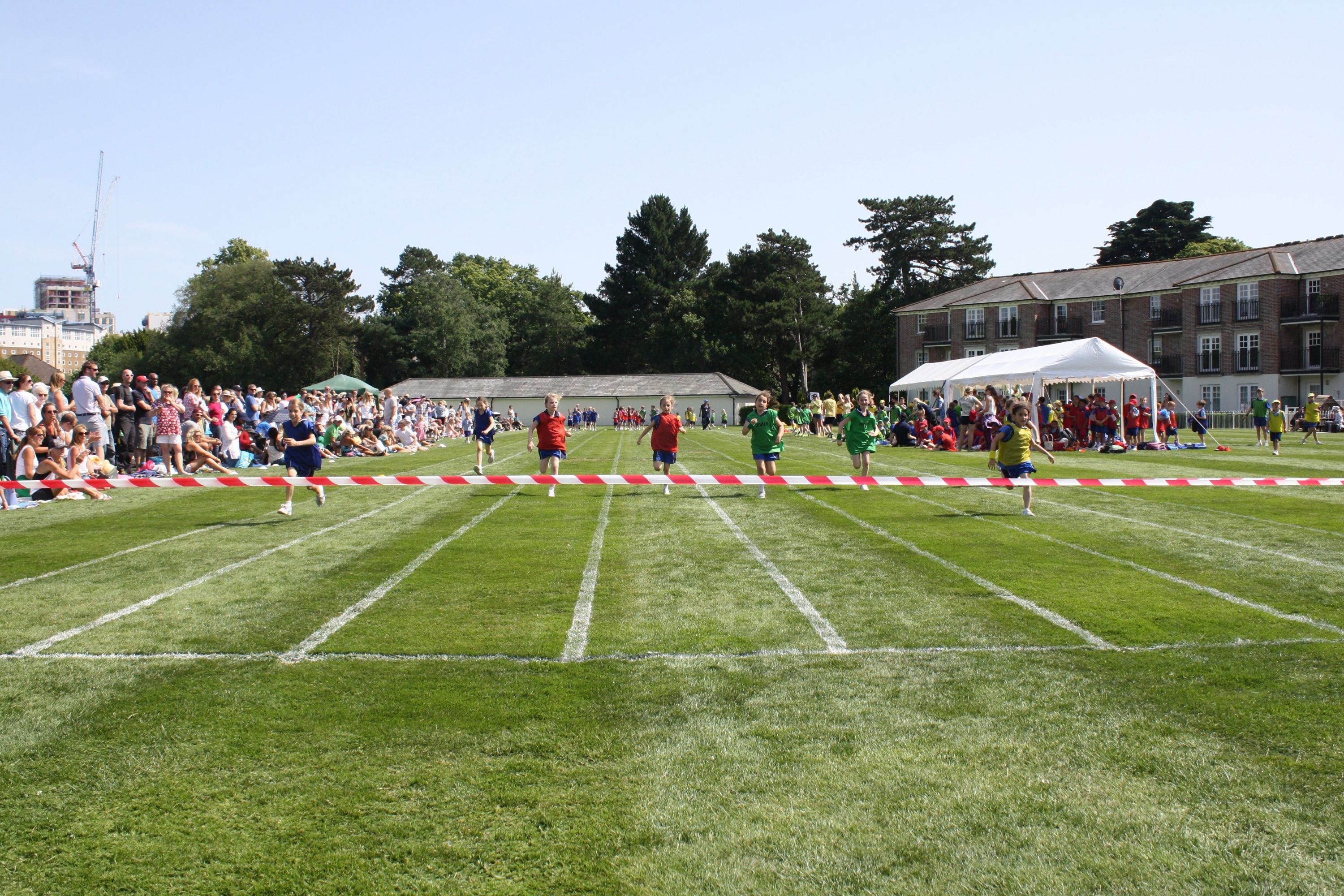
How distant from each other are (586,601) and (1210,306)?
6608 cm

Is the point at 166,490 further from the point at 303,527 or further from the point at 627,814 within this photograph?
the point at 627,814

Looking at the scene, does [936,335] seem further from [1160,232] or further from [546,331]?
[546,331]

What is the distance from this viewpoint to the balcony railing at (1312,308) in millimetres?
58438

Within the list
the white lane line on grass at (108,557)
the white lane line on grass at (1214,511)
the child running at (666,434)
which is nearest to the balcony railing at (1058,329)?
the white lane line on grass at (1214,511)

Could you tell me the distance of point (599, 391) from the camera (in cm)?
8500

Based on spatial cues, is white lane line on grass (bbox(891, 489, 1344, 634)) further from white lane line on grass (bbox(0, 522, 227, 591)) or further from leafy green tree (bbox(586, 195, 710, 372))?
leafy green tree (bbox(586, 195, 710, 372))

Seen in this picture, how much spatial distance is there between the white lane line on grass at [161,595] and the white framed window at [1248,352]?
62.6 metres

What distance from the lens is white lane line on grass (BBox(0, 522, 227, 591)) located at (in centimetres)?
925

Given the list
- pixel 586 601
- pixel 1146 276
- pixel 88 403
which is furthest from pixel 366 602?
pixel 1146 276

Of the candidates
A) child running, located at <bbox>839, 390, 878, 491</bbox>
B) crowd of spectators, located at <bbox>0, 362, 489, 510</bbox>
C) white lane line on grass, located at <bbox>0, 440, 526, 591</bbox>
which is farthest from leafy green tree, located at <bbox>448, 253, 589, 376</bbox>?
white lane line on grass, located at <bbox>0, 440, 526, 591</bbox>

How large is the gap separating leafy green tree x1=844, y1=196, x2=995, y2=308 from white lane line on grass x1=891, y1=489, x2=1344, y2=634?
75.2m

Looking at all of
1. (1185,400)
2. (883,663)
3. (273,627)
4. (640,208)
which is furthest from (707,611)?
(640,208)

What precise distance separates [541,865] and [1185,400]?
229ft

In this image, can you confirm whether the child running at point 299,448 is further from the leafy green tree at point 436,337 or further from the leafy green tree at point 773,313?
the leafy green tree at point 436,337
